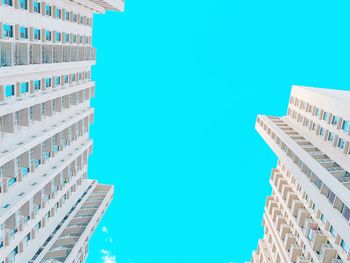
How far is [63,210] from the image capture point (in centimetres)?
4122

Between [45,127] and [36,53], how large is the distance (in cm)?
795

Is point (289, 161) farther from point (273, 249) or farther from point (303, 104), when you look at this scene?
point (273, 249)

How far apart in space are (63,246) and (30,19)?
2311 centimetres

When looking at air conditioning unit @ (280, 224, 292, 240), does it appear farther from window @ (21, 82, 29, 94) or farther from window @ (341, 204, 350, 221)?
window @ (21, 82, 29, 94)

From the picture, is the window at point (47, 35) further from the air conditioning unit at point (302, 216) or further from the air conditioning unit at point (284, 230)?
the air conditioning unit at point (284, 230)

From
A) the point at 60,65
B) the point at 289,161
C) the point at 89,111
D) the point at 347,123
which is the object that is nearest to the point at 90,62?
the point at 89,111

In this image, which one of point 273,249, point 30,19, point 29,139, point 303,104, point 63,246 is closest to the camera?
point 30,19

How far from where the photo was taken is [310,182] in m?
32.6

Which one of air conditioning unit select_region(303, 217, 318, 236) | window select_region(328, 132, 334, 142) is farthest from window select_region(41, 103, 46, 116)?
air conditioning unit select_region(303, 217, 318, 236)

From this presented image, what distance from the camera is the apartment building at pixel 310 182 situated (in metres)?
29.1

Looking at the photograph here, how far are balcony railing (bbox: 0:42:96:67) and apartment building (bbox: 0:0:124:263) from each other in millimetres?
71

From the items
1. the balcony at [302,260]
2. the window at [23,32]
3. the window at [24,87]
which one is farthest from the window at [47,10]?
the balcony at [302,260]

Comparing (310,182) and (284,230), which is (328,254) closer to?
(310,182)

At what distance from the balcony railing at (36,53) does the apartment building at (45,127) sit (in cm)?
7
